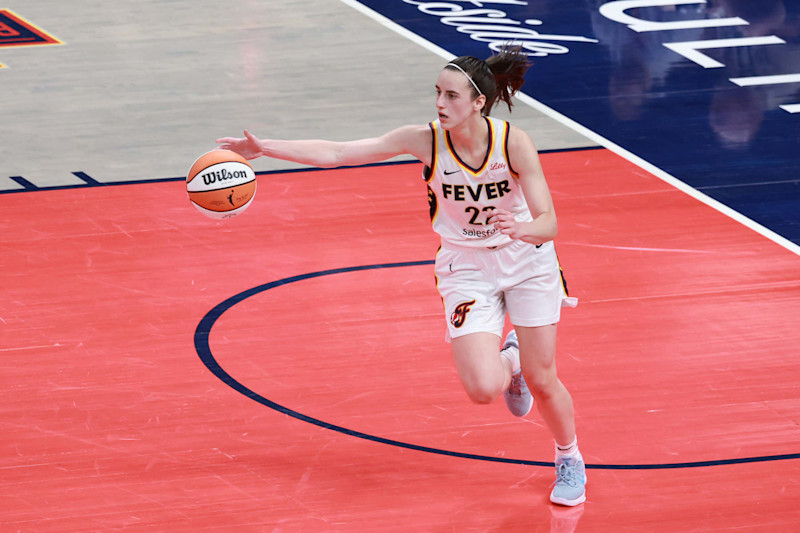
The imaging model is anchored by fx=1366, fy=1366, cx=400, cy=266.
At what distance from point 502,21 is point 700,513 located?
11194mm

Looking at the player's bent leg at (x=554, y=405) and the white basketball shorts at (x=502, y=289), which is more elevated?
the white basketball shorts at (x=502, y=289)

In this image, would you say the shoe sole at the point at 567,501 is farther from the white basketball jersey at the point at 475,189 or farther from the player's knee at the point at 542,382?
the white basketball jersey at the point at 475,189

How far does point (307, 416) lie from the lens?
7.18 meters

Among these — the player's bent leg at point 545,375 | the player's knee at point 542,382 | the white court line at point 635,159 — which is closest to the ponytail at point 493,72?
the player's bent leg at point 545,375

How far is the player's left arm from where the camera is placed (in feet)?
18.8

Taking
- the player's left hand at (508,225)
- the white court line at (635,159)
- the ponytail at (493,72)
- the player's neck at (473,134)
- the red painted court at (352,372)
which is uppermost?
the ponytail at (493,72)

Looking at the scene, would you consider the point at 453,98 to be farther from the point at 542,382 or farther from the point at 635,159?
the point at 635,159

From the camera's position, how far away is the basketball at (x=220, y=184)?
21.6 feet

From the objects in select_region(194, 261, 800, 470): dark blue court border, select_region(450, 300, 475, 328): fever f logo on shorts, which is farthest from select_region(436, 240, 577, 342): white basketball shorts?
select_region(194, 261, 800, 470): dark blue court border

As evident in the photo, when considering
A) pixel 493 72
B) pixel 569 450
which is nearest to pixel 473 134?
pixel 493 72

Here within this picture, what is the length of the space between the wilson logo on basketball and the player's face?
3.92 feet

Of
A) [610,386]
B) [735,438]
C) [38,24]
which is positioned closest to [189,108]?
[38,24]

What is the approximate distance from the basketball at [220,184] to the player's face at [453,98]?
3.71 feet

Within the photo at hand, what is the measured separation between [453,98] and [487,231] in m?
0.63
